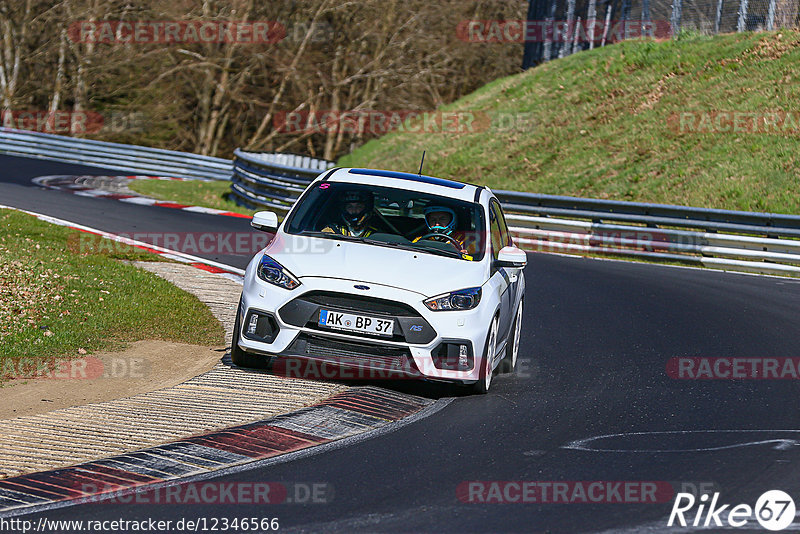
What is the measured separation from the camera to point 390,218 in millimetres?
9180

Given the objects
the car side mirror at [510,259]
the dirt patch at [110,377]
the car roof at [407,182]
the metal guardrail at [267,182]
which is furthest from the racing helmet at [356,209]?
the metal guardrail at [267,182]

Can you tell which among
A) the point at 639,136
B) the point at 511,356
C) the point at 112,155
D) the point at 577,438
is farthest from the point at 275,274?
the point at 112,155

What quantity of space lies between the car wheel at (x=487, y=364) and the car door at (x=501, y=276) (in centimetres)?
26

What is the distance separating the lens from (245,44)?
1683 inches

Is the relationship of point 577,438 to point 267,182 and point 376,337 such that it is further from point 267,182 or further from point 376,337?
point 267,182

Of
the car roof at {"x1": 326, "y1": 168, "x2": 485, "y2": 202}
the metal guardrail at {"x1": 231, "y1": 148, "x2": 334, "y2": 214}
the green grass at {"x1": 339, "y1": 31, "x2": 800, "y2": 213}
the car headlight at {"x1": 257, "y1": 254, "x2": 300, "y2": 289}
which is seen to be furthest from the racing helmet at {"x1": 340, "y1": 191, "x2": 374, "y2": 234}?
the green grass at {"x1": 339, "y1": 31, "x2": 800, "y2": 213}

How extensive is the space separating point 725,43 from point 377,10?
59.2ft

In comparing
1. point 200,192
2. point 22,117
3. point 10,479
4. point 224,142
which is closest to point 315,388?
point 10,479

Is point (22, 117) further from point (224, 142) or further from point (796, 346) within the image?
point (796, 346)

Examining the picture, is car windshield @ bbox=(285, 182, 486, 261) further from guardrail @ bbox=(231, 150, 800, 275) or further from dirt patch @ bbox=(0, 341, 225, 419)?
guardrail @ bbox=(231, 150, 800, 275)

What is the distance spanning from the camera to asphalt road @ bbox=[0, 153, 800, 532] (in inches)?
205

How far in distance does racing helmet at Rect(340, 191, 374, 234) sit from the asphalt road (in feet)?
4.93

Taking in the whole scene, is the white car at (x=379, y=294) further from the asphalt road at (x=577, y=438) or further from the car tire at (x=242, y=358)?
the asphalt road at (x=577, y=438)

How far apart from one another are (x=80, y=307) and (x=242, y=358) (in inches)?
115
